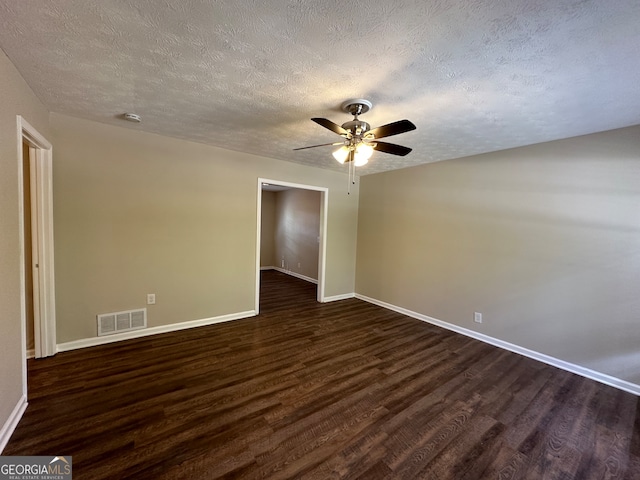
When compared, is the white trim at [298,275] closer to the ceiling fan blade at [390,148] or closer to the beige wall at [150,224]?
the beige wall at [150,224]

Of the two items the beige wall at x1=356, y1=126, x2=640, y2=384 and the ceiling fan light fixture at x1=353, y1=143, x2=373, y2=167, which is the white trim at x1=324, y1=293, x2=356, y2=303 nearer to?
the beige wall at x1=356, y1=126, x2=640, y2=384

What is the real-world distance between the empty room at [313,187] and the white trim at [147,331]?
24mm

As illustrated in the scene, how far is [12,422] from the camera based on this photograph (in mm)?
1702

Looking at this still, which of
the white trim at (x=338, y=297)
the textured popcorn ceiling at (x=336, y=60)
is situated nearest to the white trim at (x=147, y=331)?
the white trim at (x=338, y=297)

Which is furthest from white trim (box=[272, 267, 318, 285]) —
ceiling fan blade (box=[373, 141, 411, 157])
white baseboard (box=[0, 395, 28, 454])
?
white baseboard (box=[0, 395, 28, 454])

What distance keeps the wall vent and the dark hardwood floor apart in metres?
0.19

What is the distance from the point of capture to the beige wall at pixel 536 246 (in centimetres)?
253

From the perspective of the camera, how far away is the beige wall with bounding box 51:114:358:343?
8.98 feet

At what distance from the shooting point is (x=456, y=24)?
1298 millimetres

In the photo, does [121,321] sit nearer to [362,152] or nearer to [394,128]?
[362,152]

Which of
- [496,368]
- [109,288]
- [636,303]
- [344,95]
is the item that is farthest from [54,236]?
[636,303]

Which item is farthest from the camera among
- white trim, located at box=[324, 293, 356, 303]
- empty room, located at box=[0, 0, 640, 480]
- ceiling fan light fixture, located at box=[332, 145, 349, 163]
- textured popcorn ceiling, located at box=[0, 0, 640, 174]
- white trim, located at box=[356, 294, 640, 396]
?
white trim, located at box=[324, 293, 356, 303]

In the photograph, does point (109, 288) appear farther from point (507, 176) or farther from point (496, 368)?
point (507, 176)

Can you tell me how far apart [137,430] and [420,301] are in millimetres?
3781
